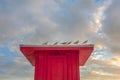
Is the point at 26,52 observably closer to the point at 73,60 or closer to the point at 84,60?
the point at 73,60

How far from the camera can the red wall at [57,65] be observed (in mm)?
12914

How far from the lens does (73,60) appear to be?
517 inches

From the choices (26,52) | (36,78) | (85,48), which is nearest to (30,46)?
(26,52)

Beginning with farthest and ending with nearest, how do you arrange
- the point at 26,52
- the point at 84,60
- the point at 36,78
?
the point at 84,60, the point at 26,52, the point at 36,78

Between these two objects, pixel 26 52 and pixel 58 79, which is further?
pixel 26 52

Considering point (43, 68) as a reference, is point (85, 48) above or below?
above

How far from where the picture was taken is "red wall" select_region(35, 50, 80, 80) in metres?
12.9

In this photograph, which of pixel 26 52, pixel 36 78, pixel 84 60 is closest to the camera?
pixel 36 78

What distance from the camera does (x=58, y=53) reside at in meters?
13.3

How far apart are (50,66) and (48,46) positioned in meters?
1.02

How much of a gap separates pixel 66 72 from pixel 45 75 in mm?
1055

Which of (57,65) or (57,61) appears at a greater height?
(57,61)

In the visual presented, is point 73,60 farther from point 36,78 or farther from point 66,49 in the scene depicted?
point 36,78

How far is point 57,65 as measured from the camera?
515 inches
